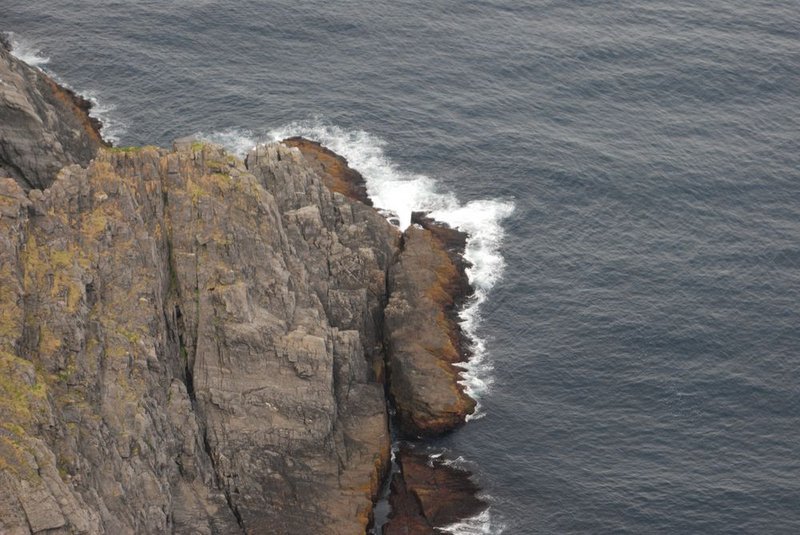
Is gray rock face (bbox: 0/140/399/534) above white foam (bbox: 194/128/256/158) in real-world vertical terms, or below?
below

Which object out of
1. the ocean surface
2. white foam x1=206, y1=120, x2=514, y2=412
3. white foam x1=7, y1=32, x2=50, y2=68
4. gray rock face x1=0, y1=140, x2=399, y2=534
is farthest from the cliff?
white foam x1=7, y1=32, x2=50, y2=68

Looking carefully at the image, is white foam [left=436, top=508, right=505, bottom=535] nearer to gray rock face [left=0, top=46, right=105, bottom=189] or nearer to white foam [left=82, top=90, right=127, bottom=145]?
gray rock face [left=0, top=46, right=105, bottom=189]

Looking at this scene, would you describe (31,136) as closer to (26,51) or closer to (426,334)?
(426,334)

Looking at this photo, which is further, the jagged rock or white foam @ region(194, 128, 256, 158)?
white foam @ region(194, 128, 256, 158)

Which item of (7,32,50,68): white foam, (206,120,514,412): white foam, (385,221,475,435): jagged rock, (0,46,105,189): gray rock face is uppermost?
(7,32,50,68): white foam

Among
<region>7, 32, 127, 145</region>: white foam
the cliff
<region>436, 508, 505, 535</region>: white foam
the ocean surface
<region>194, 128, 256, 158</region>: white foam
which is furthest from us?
<region>7, 32, 127, 145</region>: white foam

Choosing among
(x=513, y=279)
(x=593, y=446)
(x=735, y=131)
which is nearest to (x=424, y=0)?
(x=735, y=131)

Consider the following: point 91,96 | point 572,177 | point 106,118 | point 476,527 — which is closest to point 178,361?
point 476,527

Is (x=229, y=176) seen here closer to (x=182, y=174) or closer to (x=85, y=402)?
(x=182, y=174)
